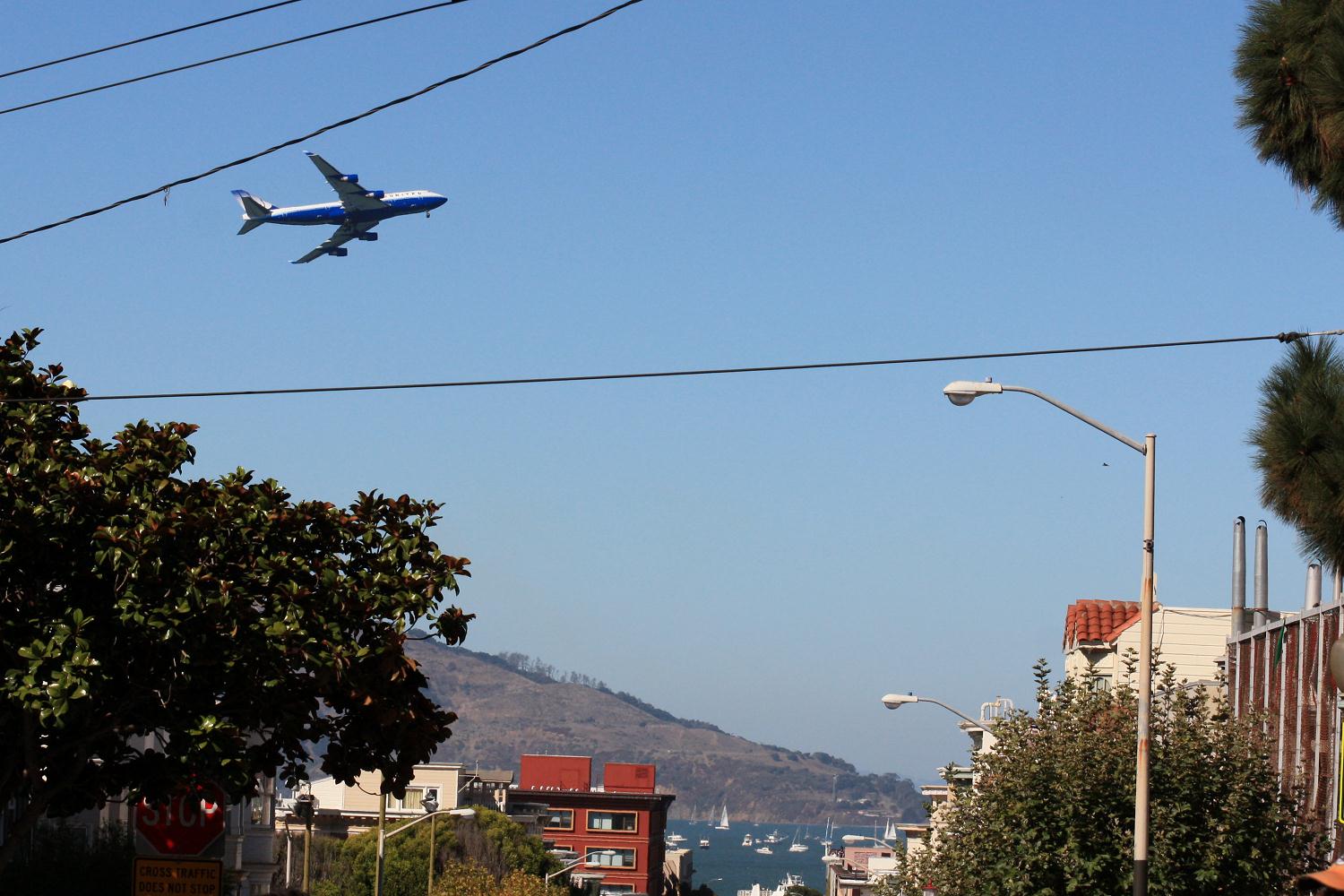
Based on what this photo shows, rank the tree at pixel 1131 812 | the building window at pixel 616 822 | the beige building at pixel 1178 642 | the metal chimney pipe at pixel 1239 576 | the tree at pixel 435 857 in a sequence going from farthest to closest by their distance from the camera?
the building window at pixel 616 822 < the tree at pixel 435 857 < the beige building at pixel 1178 642 < the metal chimney pipe at pixel 1239 576 < the tree at pixel 1131 812

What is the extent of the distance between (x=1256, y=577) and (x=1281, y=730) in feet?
29.6

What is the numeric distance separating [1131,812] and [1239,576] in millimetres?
16811

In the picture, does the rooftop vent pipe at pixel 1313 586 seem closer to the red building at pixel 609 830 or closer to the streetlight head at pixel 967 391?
the streetlight head at pixel 967 391

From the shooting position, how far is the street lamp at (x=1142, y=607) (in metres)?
22.2

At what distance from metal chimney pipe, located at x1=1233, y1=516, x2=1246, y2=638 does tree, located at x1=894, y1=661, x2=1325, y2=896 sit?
12024 millimetres

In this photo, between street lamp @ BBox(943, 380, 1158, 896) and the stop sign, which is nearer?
the stop sign

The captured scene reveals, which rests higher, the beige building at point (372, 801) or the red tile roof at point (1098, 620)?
the red tile roof at point (1098, 620)

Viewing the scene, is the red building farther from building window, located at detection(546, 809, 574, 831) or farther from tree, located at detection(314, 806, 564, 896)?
tree, located at detection(314, 806, 564, 896)

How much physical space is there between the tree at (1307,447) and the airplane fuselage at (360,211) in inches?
2034

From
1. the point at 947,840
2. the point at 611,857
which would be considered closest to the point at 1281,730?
the point at 947,840

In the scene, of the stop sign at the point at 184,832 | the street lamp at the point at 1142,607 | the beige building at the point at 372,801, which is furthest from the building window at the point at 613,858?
the stop sign at the point at 184,832

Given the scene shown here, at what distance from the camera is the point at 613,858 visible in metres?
155

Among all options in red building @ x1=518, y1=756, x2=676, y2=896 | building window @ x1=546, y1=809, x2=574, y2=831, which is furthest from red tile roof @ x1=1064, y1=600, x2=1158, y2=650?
building window @ x1=546, y1=809, x2=574, y2=831

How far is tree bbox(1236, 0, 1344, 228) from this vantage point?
59.2 feet
